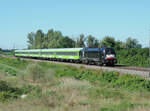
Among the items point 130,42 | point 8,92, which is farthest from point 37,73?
point 130,42

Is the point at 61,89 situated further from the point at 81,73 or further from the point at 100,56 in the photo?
the point at 100,56

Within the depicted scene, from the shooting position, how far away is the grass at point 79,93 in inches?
487

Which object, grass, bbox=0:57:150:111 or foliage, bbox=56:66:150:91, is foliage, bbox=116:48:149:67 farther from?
grass, bbox=0:57:150:111

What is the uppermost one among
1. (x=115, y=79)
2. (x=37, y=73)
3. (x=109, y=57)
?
(x=109, y=57)

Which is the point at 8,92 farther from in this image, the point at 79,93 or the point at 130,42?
the point at 130,42

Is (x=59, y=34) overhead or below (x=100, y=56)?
overhead

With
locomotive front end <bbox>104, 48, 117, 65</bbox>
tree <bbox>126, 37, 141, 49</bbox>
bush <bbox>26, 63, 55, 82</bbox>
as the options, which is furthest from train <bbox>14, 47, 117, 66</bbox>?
tree <bbox>126, 37, 141, 49</bbox>

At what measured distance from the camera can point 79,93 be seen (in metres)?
17.0

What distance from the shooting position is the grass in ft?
A: 40.6

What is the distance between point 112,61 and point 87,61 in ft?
20.0

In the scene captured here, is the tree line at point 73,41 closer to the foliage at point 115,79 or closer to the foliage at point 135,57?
the foliage at point 135,57

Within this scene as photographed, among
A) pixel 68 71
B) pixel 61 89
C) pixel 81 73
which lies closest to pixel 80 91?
pixel 61 89

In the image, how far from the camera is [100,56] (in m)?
34.6

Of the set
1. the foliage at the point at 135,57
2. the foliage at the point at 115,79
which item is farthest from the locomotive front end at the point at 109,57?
the foliage at the point at 135,57
